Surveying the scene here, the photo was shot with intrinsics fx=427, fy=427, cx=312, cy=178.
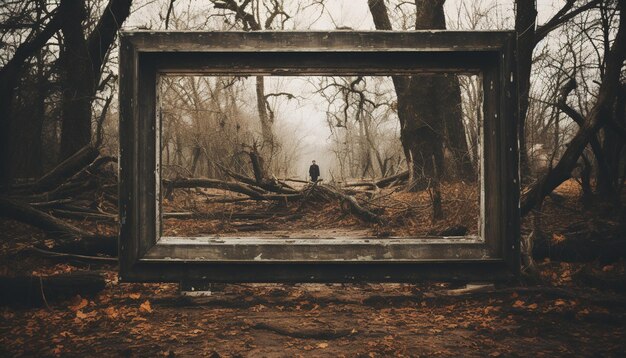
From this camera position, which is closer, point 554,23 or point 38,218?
point 38,218

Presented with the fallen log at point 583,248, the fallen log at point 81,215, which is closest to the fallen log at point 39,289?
the fallen log at point 81,215

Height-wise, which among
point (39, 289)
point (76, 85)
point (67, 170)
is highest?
point (76, 85)

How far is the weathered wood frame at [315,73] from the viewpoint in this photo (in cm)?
270

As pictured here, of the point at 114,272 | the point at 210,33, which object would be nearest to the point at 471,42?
the point at 210,33

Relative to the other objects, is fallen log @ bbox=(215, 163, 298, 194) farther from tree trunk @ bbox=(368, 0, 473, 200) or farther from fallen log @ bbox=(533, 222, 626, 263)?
fallen log @ bbox=(533, 222, 626, 263)

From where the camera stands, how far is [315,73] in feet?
9.72

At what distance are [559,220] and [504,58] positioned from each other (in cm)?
408

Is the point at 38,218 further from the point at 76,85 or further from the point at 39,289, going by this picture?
the point at 76,85

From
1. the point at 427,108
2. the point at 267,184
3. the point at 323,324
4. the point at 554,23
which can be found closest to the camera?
the point at 323,324

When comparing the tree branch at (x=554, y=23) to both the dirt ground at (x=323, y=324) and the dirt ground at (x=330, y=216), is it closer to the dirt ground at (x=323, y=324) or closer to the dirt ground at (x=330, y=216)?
the dirt ground at (x=330, y=216)

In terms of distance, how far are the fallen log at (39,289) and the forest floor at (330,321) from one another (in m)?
0.05

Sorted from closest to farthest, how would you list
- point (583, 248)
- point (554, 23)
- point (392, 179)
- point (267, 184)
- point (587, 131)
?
point (583, 248) → point (587, 131) → point (554, 23) → point (267, 184) → point (392, 179)

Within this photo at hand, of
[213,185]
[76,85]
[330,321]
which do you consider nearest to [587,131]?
[330,321]

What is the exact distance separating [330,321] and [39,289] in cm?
213
